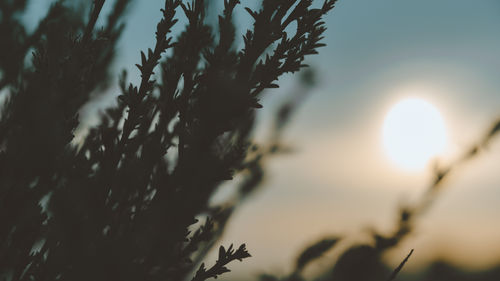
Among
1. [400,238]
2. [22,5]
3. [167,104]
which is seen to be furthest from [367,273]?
[22,5]

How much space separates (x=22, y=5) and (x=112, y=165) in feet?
6.53

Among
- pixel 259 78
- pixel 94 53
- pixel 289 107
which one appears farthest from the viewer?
pixel 289 107

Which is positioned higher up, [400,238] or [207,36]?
[207,36]

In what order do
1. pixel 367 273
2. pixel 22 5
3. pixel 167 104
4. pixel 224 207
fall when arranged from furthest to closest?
pixel 22 5, pixel 224 207, pixel 167 104, pixel 367 273

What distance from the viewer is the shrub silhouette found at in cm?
85

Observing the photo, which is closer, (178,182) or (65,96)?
(178,182)

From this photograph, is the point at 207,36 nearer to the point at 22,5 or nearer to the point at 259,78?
the point at 259,78

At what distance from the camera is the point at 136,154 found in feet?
4.82

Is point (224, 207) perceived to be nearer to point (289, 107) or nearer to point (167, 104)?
point (289, 107)

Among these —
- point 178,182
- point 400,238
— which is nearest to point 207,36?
point 178,182

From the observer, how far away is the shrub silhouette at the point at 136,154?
0.85 m

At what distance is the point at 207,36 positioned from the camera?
1476 millimetres

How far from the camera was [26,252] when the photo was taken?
1.57 meters

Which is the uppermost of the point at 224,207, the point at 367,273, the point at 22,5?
the point at 22,5
